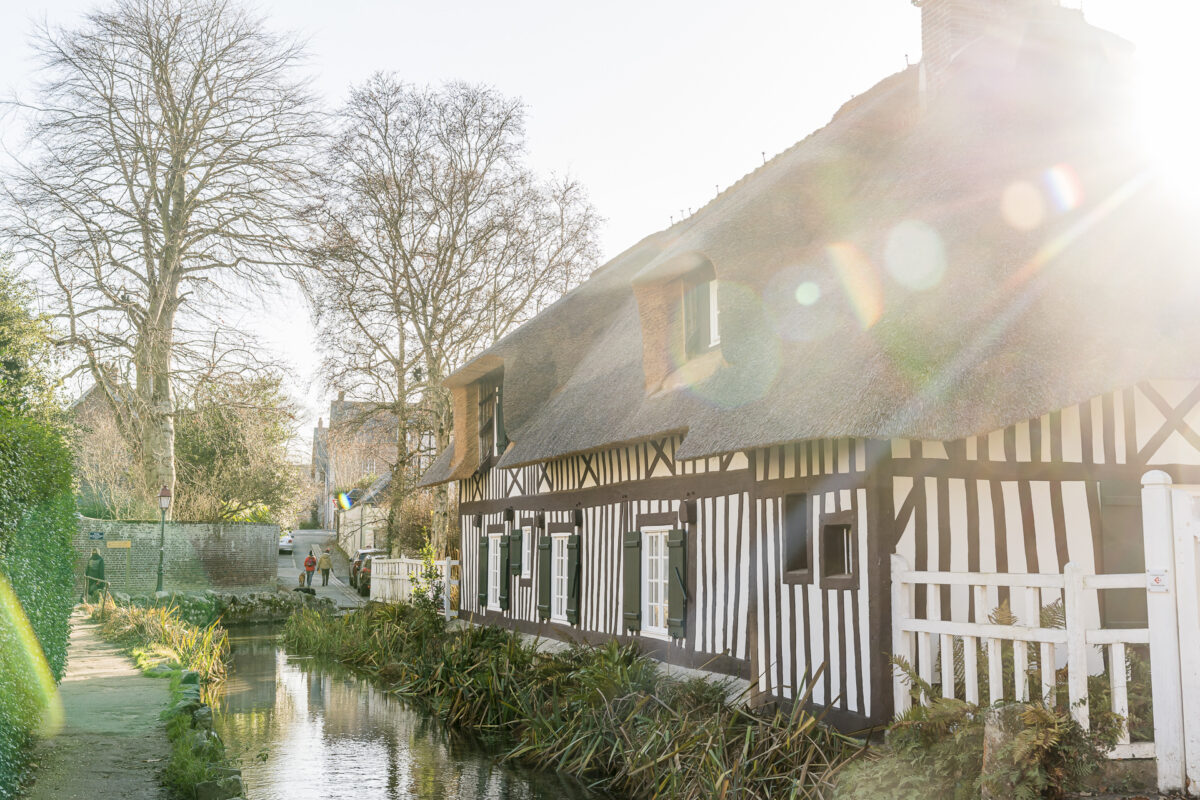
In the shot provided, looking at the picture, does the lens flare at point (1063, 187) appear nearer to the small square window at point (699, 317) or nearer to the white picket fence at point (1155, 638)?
the white picket fence at point (1155, 638)

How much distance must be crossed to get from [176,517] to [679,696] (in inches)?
847

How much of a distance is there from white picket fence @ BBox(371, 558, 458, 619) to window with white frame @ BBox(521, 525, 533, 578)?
152 inches

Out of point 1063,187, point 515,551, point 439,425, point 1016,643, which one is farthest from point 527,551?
point 1016,643

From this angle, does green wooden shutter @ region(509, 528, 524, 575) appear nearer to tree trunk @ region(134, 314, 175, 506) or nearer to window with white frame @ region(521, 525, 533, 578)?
window with white frame @ region(521, 525, 533, 578)

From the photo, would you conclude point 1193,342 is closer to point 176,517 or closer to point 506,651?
point 506,651

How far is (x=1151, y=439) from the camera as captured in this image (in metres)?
7.54

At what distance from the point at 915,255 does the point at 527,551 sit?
27.2 ft

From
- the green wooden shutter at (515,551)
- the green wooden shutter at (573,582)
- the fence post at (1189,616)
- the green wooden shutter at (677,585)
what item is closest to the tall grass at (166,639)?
the green wooden shutter at (515,551)

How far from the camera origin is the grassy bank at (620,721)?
7.09 metres

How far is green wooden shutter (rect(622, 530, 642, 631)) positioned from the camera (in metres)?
11.3

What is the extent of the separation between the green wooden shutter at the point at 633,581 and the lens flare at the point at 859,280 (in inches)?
156

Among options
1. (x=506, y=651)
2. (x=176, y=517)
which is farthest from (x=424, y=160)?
(x=506, y=651)

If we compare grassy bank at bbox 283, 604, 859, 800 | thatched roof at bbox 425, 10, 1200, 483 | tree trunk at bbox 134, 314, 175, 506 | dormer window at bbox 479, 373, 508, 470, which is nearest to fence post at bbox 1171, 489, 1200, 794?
thatched roof at bbox 425, 10, 1200, 483

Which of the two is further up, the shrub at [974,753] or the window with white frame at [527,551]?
the window with white frame at [527,551]
